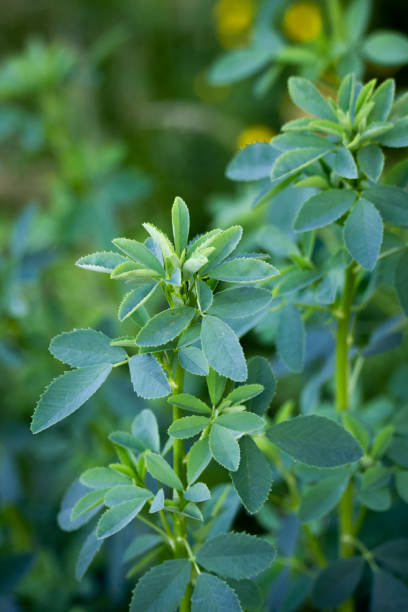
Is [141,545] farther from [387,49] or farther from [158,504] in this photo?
[387,49]

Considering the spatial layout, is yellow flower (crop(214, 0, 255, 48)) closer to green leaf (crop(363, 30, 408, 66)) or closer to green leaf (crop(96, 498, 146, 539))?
green leaf (crop(363, 30, 408, 66))

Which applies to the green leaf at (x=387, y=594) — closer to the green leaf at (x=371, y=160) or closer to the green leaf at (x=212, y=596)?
the green leaf at (x=212, y=596)

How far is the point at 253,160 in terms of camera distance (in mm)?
427

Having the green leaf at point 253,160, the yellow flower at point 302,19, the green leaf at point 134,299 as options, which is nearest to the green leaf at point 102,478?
the green leaf at point 134,299

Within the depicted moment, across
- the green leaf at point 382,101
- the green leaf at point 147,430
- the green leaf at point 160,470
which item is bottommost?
the green leaf at point 147,430

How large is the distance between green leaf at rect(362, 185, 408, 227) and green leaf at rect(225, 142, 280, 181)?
81 mm

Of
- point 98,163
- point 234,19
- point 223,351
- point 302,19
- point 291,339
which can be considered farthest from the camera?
point 234,19

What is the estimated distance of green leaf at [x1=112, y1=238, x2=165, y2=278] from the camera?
1.02 ft

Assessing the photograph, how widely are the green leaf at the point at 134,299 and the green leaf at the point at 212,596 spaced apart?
150 millimetres

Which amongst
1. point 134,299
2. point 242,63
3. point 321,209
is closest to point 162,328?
point 134,299

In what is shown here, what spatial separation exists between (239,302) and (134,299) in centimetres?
6

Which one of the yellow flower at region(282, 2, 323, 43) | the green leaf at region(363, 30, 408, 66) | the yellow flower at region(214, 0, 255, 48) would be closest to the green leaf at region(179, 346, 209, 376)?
the green leaf at region(363, 30, 408, 66)

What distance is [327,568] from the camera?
441mm

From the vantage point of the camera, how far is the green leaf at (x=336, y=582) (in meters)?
0.44
